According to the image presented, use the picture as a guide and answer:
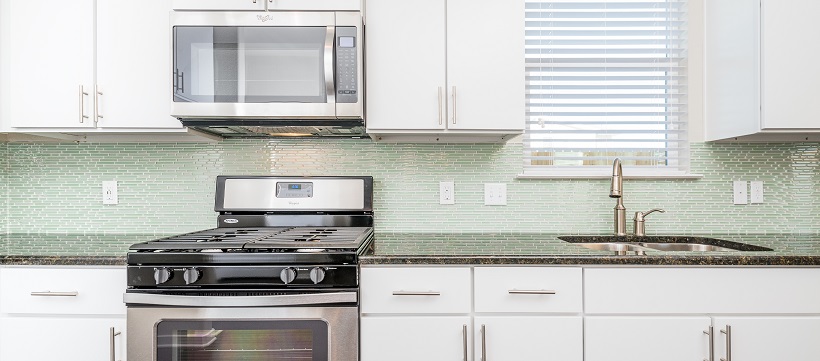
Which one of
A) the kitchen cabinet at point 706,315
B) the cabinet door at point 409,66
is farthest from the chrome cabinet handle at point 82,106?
the kitchen cabinet at point 706,315

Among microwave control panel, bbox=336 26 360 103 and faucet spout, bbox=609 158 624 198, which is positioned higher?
microwave control panel, bbox=336 26 360 103

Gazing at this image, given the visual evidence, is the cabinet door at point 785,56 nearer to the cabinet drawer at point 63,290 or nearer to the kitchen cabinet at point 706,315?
the kitchen cabinet at point 706,315

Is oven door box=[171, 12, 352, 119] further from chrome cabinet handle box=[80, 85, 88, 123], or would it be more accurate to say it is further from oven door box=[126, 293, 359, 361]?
oven door box=[126, 293, 359, 361]

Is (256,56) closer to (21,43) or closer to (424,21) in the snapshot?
(424,21)

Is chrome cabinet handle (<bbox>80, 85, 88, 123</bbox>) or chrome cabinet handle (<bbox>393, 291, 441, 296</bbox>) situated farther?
chrome cabinet handle (<bbox>80, 85, 88, 123</bbox>)

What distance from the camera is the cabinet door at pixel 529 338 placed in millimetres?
1615

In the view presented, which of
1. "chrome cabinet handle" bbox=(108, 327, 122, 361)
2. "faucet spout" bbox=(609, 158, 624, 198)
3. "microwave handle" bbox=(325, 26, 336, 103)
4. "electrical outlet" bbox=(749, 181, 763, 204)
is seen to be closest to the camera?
"chrome cabinet handle" bbox=(108, 327, 122, 361)

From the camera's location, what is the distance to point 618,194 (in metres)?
2.13

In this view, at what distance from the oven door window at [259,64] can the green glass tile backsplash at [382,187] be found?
0.45 meters

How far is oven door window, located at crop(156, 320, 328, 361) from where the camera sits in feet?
5.15

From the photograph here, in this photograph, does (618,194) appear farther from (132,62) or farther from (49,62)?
(49,62)

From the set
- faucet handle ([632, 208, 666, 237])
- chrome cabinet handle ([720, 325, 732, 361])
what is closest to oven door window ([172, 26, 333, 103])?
faucet handle ([632, 208, 666, 237])

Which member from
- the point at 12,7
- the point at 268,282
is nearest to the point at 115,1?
the point at 12,7

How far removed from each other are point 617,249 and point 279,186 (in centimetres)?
154
